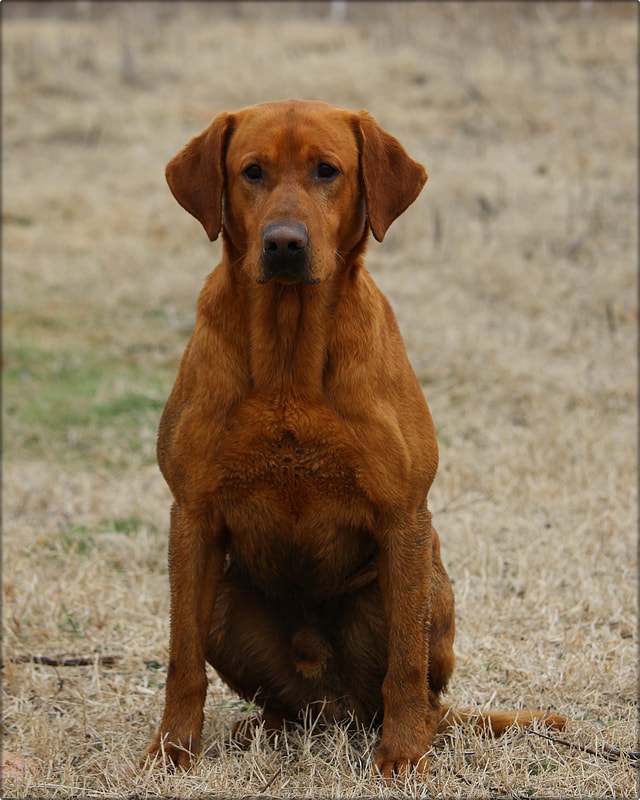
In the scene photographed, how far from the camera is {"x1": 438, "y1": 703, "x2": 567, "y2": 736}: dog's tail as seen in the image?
122 inches

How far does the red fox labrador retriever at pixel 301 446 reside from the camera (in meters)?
2.75

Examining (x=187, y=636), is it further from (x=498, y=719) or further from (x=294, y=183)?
(x=294, y=183)

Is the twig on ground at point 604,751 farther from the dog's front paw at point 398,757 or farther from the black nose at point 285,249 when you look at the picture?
the black nose at point 285,249

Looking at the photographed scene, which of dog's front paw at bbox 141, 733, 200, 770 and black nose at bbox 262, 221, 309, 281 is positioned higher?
black nose at bbox 262, 221, 309, 281

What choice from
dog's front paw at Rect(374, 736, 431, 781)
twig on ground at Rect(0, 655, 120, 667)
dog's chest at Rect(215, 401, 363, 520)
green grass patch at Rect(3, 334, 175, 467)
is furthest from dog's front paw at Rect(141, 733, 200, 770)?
green grass patch at Rect(3, 334, 175, 467)

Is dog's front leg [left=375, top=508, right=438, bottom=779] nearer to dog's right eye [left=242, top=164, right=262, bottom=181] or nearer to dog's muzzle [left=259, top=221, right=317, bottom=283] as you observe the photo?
dog's muzzle [left=259, top=221, right=317, bottom=283]

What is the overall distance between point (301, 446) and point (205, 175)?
0.88 m

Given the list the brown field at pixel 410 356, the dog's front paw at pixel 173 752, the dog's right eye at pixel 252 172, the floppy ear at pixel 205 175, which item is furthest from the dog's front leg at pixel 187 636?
the dog's right eye at pixel 252 172

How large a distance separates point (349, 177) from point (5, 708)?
2211mm

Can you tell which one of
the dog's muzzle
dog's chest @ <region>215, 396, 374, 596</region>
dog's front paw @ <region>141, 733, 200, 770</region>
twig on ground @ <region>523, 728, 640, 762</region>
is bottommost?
dog's front paw @ <region>141, 733, 200, 770</region>

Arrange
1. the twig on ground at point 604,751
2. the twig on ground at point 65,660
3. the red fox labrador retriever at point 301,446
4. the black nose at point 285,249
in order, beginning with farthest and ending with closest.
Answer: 1. the twig on ground at point 65,660
2. the twig on ground at point 604,751
3. the red fox labrador retriever at point 301,446
4. the black nose at point 285,249

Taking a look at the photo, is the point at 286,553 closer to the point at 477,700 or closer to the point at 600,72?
the point at 477,700

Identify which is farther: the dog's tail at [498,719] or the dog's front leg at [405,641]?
the dog's tail at [498,719]

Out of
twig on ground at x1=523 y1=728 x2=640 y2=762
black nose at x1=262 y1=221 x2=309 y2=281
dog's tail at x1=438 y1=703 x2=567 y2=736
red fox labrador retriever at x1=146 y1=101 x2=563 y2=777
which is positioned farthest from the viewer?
dog's tail at x1=438 y1=703 x2=567 y2=736
